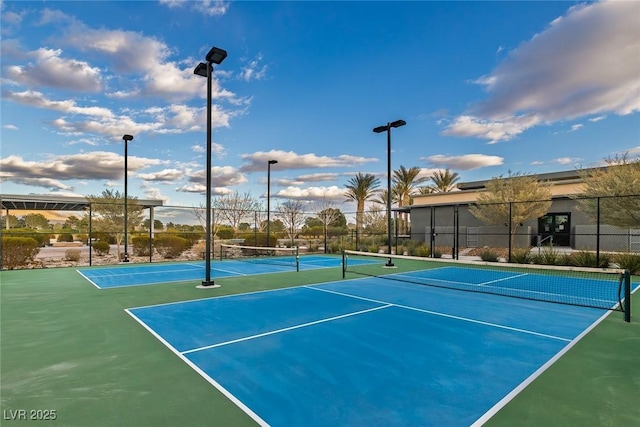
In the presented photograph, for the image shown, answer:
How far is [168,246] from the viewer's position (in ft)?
60.4

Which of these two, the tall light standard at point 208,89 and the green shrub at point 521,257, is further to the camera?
the green shrub at point 521,257

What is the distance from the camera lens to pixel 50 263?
50.5 feet

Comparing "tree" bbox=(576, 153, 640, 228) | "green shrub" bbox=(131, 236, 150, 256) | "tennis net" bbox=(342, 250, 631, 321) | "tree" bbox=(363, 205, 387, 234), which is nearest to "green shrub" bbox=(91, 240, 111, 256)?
"green shrub" bbox=(131, 236, 150, 256)

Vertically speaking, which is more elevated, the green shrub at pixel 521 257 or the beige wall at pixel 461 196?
the beige wall at pixel 461 196

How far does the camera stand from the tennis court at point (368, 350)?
9.39 ft

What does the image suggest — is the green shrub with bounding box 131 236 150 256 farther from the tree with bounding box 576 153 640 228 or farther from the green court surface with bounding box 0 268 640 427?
the tree with bounding box 576 153 640 228

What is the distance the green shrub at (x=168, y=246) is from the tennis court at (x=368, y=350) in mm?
12511

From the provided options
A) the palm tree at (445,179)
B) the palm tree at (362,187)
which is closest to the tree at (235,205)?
the palm tree at (362,187)

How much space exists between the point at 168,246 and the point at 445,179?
27170 millimetres

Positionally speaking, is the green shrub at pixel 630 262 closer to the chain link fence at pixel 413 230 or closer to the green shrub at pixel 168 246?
the chain link fence at pixel 413 230

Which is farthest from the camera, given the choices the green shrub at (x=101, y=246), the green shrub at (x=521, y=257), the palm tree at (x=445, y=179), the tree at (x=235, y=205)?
the palm tree at (x=445, y=179)

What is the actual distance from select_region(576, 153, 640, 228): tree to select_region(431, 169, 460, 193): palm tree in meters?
18.4

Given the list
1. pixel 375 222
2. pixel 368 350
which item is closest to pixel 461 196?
pixel 375 222

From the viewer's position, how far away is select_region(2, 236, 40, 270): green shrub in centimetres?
1322
